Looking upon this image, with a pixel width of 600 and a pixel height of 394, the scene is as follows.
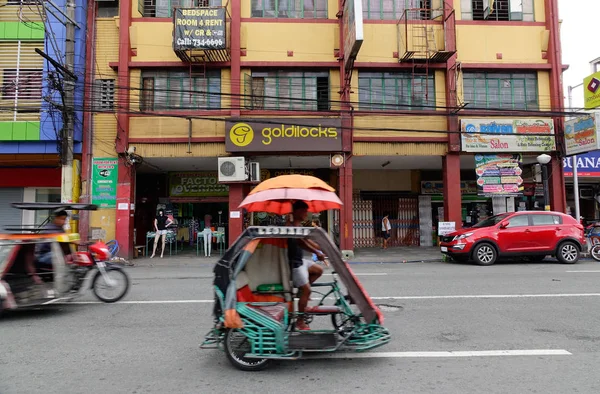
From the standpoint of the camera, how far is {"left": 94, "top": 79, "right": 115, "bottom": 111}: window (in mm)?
15992

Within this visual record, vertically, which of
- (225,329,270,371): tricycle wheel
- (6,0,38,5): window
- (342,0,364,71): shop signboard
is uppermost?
(6,0,38,5): window

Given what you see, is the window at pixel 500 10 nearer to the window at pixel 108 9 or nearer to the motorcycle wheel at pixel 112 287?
the window at pixel 108 9

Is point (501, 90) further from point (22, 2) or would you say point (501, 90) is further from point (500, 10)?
point (22, 2)

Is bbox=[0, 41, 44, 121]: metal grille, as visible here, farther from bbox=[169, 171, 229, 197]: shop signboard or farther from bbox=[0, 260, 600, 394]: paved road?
bbox=[0, 260, 600, 394]: paved road

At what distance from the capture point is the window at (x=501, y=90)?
17.0 m

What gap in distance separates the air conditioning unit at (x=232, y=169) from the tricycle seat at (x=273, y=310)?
1171 cm

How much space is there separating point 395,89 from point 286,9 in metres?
5.66

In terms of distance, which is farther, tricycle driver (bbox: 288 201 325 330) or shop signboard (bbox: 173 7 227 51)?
shop signboard (bbox: 173 7 227 51)

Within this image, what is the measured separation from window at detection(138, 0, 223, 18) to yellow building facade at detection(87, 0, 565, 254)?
42 millimetres

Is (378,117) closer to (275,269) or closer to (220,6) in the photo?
(220,6)

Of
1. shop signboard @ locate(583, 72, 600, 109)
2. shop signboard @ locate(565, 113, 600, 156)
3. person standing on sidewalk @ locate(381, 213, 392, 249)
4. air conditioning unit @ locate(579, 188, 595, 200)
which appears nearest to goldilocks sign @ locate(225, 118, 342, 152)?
person standing on sidewalk @ locate(381, 213, 392, 249)

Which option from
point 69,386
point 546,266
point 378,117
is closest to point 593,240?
point 546,266

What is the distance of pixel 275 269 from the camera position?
4.57 meters

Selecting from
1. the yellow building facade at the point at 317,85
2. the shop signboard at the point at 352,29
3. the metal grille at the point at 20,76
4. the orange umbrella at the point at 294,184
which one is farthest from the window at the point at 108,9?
the orange umbrella at the point at 294,184
